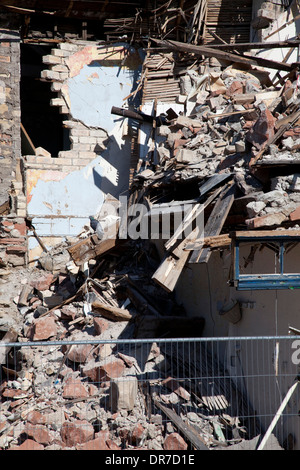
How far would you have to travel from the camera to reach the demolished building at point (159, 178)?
7.57m

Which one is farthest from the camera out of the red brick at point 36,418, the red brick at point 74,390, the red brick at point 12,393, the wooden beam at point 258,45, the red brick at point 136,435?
the wooden beam at point 258,45

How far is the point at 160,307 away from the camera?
10.9m

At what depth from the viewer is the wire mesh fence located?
23.3ft

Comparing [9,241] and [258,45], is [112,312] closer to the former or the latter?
[9,241]

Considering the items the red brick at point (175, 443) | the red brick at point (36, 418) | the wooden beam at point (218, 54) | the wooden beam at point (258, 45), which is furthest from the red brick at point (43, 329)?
the wooden beam at point (258, 45)

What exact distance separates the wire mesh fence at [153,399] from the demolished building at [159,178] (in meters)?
0.07

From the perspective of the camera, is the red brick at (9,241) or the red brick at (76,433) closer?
the red brick at (76,433)

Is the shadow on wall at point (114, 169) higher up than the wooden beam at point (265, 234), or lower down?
higher up

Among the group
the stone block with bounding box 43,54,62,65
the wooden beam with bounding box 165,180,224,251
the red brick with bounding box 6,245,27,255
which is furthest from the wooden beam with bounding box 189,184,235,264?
the stone block with bounding box 43,54,62,65

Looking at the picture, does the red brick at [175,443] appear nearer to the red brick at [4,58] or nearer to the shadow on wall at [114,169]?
the shadow on wall at [114,169]

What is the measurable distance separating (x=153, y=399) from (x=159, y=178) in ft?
15.0

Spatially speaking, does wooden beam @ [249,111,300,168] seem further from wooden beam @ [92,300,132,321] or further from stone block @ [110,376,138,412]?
wooden beam @ [92,300,132,321]

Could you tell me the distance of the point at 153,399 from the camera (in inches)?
319

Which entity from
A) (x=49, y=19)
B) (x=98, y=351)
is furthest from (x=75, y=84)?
(x=98, y=351)
